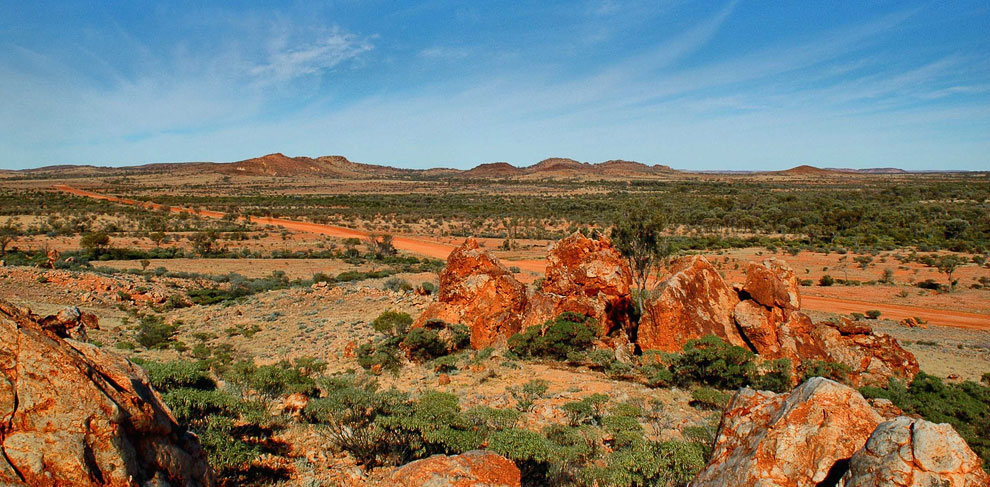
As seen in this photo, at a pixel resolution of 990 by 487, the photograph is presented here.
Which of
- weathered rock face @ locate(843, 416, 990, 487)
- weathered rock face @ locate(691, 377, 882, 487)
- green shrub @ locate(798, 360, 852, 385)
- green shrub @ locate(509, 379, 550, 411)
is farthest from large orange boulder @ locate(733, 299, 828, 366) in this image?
weathered rock face @ locate(843, 416, 990, 487)

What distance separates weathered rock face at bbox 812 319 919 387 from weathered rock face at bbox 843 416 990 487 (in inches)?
336

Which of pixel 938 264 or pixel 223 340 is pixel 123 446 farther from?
pixel 938 264

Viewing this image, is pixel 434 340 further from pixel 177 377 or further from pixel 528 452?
pixel 528 452

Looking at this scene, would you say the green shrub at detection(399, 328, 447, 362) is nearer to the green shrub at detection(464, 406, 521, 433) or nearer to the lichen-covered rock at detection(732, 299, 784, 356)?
the green shrub at detection(464, 406, 521, 433)

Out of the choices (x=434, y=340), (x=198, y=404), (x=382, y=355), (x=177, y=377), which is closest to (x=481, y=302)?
(x=434, y=340)

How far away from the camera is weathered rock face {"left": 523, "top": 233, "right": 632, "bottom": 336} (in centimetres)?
1289

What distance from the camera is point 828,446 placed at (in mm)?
3654

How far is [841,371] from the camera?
384 inches

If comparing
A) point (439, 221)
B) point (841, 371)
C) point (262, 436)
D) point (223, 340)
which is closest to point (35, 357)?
point (262, 436)

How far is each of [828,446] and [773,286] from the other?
8608 mm

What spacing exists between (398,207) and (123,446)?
6858 cm

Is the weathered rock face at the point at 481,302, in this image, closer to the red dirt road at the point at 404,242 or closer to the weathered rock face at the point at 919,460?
the weathered rock face at the point at 919,460

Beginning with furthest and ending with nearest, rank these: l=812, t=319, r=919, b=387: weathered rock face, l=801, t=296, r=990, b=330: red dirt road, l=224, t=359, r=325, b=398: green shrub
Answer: l=801, t=296, r=990, b=330: red dirt road
l=812, t=319, r=919, b=387: weathered rock face
l=224, t=359, r=325, b=398: green shrub

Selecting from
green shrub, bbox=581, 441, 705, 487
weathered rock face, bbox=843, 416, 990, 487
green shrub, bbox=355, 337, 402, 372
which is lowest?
green shrub, bbox=355, 337, 402, 372
